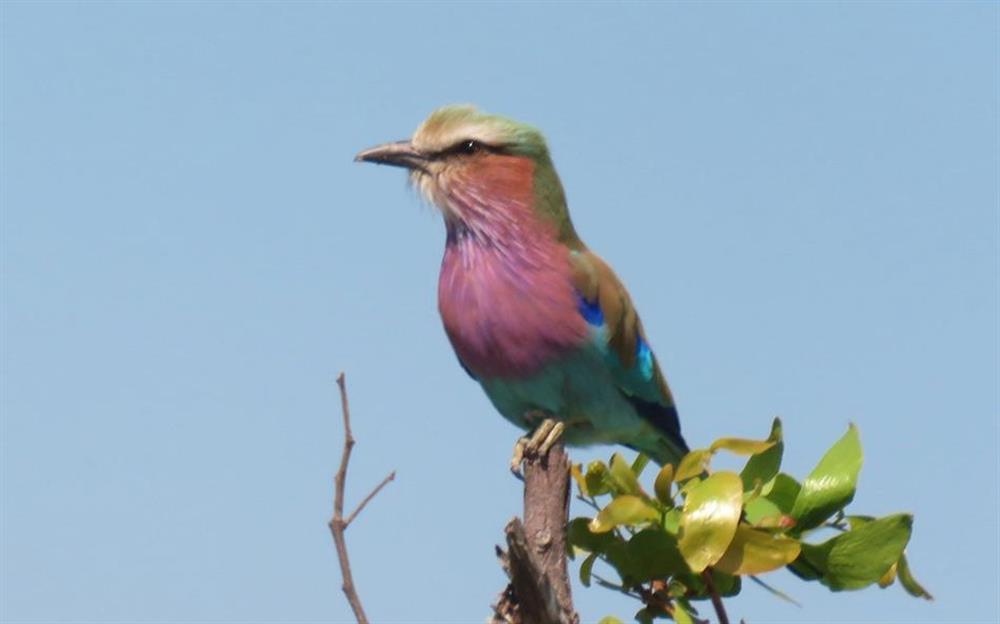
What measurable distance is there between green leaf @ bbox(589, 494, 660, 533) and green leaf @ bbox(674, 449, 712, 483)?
115 millimetres

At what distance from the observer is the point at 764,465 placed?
3.30 meters

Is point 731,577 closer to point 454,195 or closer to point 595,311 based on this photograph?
point 595,311

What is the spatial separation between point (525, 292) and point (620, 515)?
1.63 metres

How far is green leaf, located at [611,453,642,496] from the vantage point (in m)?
3.29

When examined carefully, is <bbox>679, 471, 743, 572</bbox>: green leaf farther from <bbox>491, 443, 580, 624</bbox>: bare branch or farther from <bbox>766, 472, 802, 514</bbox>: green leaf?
<bbox>491, 443, 580, 624</bbox>: bare branch

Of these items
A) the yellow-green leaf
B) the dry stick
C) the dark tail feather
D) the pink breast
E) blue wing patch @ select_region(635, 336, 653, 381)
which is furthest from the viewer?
the dark tail feather

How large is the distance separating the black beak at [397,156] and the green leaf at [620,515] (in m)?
2.15

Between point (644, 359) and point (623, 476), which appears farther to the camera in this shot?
point (644, 359)

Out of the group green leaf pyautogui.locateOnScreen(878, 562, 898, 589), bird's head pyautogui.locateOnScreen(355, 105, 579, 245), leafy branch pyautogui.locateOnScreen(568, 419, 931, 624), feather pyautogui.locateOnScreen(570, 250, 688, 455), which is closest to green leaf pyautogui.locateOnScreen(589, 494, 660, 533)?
leafy branch pyautogui.locateOnScreen(568, 419, 931, 624)

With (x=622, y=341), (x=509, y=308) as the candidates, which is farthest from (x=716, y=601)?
(x=622, y=341)

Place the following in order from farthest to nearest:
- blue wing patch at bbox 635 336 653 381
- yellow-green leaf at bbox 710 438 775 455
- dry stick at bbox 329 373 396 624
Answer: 1. blue wing patch at bbox 635 336 653 381
2. yellow-green leaf at bbox 710 438 775 455
3. dry stick at bbox 329 373 396 624

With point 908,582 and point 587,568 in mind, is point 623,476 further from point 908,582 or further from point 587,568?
point 908,582

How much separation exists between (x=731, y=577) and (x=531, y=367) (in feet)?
5.00

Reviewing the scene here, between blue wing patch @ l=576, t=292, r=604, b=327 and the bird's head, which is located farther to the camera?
the bird's head
